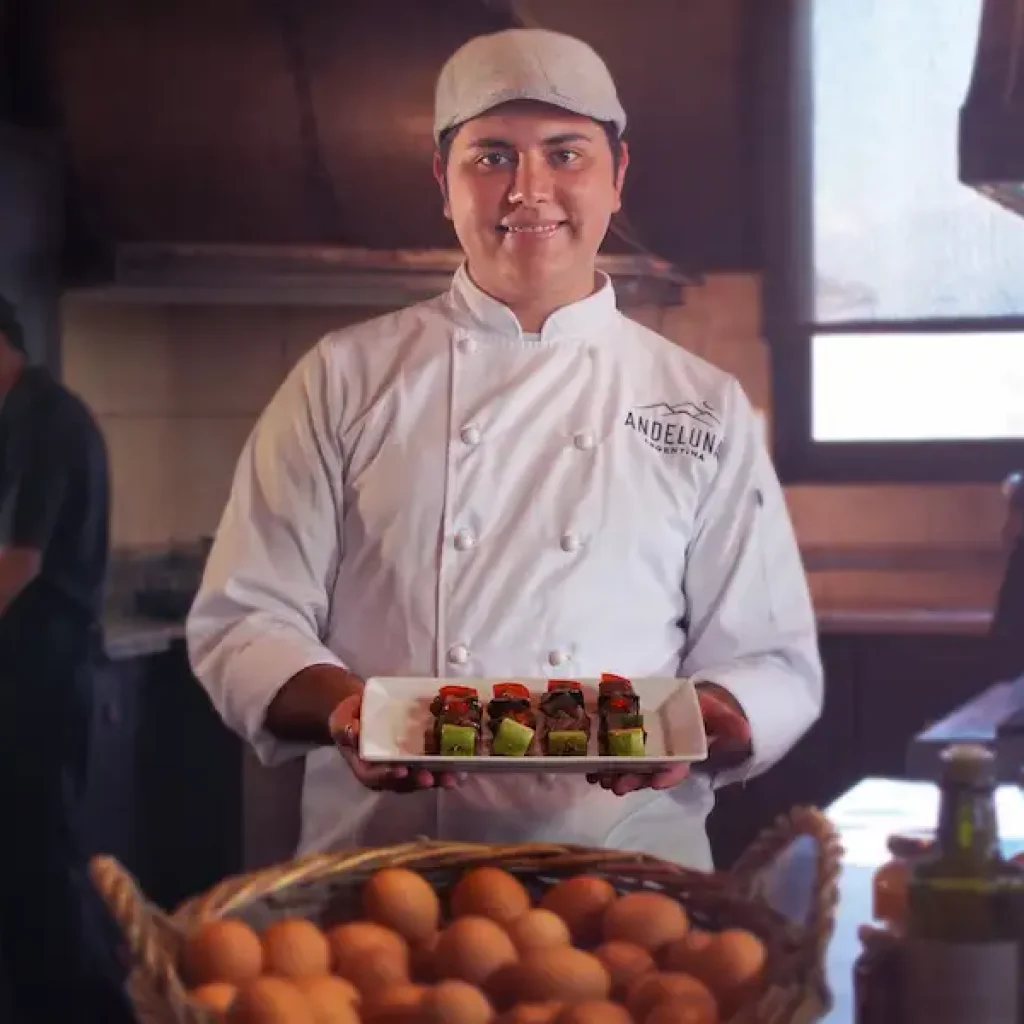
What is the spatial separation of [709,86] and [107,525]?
2.55 feet

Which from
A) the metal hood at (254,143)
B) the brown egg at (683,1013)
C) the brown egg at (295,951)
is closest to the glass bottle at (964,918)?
the brown egg at (683,1013)

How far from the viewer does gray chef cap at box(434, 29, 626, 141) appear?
1.49m

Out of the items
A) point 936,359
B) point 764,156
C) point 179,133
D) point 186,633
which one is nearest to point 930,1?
point 764,156

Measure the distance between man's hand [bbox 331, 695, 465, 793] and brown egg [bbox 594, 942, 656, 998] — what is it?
1.19 feet

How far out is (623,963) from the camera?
3.01ft

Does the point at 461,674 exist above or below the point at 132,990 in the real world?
above

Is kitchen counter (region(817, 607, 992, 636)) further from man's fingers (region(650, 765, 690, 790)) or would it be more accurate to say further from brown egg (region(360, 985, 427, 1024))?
brown egg (region(360, 985, 427, 1024))

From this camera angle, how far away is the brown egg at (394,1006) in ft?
2.82

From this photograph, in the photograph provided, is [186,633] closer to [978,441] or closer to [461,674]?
[461,674]

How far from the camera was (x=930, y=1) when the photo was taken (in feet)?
4.98

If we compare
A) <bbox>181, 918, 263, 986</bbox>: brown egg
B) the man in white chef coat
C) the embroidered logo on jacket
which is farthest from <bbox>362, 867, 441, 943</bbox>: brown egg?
the embroidered logo on jacket

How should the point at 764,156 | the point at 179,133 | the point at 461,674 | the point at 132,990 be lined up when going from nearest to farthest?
1. the point at 132,990
2. the point at 461,674
3. the point at 764,156
4. the point at 179,133

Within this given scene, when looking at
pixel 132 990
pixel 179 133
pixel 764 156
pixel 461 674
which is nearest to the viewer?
pixel 132 990

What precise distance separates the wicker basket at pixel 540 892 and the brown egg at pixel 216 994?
0.02 meters
